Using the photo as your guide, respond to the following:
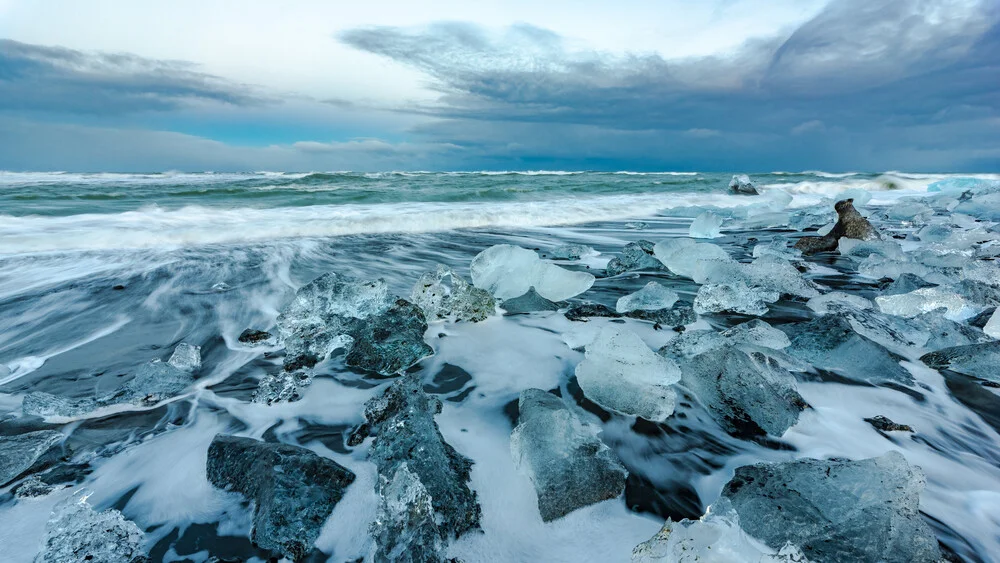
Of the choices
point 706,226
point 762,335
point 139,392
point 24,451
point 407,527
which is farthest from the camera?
point 706,226

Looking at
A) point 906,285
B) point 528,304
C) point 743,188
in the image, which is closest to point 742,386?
point 528,304

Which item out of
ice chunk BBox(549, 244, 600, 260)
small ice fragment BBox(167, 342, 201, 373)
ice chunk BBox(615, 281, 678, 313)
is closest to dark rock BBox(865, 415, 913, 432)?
ice chunk BBox(615, 281, 678, 313)

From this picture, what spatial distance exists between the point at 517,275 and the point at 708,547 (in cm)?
226

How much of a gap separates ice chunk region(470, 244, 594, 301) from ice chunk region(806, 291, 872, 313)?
1.41 metres

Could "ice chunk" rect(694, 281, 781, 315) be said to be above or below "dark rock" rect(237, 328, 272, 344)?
above

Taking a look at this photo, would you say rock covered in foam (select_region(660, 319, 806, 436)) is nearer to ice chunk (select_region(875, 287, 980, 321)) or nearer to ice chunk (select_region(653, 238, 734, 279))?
ice chunk (select_region(875, 287, 980, 321))

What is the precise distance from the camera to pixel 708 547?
0.89m

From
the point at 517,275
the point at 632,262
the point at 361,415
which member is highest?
the point at 517,275

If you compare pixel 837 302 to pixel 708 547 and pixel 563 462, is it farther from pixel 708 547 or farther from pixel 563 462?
pixel 708 547

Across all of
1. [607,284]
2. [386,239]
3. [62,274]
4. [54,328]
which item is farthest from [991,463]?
[62,274]

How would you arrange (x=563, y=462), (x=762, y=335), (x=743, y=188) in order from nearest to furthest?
1. (x=563, y=462)
2. (x=762, y=335)
3. (x=743, y=188)

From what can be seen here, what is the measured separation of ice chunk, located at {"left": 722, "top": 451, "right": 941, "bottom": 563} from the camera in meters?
1.06

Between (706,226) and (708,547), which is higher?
(708,547)

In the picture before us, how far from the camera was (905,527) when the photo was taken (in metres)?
1.07
